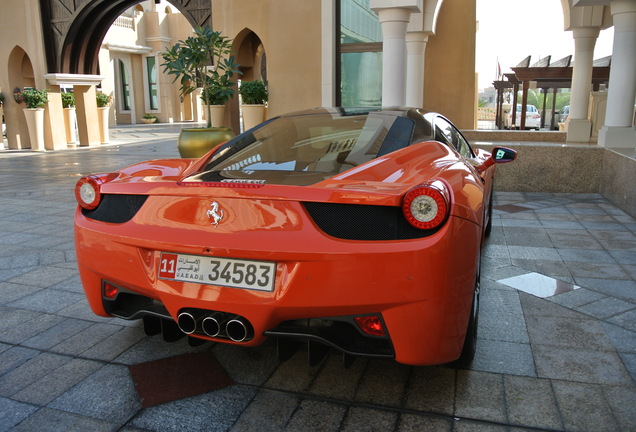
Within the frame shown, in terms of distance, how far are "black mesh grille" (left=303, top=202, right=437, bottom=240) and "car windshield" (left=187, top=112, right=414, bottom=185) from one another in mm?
230

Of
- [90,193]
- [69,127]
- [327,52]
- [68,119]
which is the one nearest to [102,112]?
[68,119]

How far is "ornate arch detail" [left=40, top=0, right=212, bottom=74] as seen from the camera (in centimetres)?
1728

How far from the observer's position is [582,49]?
11797 mm

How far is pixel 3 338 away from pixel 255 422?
1.77 meters

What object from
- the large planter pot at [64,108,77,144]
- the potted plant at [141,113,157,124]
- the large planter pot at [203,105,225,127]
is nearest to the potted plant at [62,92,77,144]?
the large planter pot at [64,108,77,144]

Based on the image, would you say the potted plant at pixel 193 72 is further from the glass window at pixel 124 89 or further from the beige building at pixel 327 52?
the glass window at pixel 124 89

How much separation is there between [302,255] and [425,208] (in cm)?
50

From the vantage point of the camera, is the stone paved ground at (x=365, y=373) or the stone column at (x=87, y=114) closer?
the stone paved ground at (x=365, y=373)

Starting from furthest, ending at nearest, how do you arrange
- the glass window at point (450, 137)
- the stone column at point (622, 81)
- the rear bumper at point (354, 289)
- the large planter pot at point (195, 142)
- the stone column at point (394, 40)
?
the large planter pot at point (195, 142), the stone column at point (394, 40), the stone column at point (622, 81), the glass window at point (450, 137), the rear bumper at point (354, 289)

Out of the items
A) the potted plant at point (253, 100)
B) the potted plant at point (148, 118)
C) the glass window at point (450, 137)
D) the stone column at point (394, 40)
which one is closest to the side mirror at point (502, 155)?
the glass window at point (450, 137)

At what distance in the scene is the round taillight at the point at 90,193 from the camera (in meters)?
2.55

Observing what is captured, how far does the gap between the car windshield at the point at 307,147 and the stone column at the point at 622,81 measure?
22.5 ft

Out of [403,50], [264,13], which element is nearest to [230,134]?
[403,50]

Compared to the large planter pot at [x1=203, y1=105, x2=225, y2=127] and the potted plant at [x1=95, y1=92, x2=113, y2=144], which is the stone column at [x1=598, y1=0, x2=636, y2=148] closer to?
the large planter pot at [x1=203, y1=105, x2=225, y2=127]
